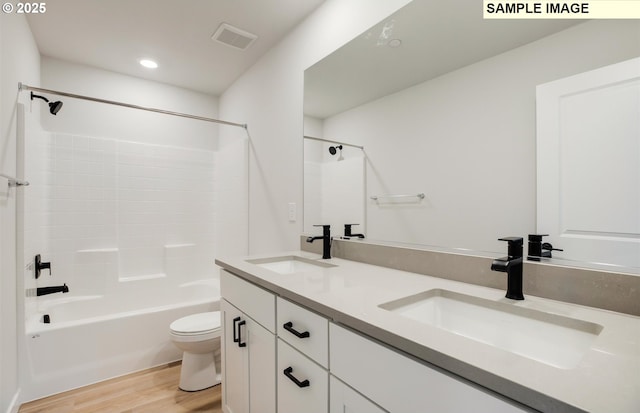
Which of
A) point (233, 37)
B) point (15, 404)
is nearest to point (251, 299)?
point (15, 404)

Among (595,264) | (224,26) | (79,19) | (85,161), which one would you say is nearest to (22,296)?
(85,161)

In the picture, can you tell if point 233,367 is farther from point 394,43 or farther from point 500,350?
point 394,43

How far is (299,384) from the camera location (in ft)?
3.06

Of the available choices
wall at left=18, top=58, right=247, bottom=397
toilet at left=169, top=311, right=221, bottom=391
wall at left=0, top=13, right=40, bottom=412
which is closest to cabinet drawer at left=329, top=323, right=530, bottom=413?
toilet at left=169, top=311, right=221, bottom=391

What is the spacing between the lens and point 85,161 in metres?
2.70

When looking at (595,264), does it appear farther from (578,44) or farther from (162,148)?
(162,148)

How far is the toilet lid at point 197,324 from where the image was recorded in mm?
1975

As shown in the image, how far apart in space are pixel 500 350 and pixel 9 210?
7.88 feet

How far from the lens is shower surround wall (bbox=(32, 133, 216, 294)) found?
2.58 meters

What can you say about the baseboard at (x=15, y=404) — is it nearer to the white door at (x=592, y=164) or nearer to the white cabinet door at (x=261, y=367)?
the white cabinet door at (x=261, y=367)

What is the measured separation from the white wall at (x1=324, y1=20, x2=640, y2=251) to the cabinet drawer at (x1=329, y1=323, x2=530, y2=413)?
2.13 feet

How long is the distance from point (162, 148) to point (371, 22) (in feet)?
8.25

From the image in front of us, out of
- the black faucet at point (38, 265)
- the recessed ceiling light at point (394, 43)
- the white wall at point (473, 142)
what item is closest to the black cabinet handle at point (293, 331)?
the white wall at point (473, 142)

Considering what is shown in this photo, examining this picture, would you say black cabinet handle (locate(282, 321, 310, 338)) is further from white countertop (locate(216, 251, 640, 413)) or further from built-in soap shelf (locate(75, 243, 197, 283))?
built-in soap shelf (locate(75, 243, 197, 283))
